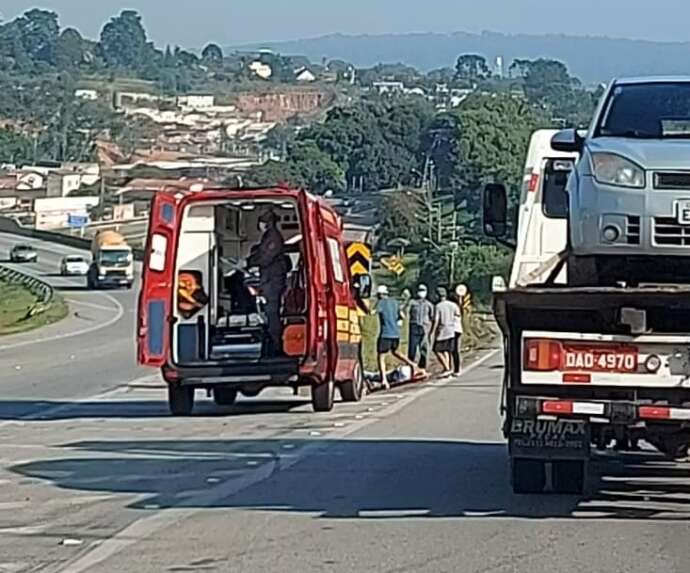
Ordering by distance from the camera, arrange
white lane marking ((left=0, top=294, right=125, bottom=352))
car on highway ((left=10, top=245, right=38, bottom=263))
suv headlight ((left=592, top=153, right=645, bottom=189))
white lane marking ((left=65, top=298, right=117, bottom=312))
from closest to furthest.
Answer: suv headlight ((left=592, top=153, right=645, bottom=189)) → white lane marking ((left=0, top=294, right=125, bottom=352)) → white lane marking ((left=65, top=298, right=117, bottom=312)) → car on highway ((left=10, top=245, right=38, bottom=263))

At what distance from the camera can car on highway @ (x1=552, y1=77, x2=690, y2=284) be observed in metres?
11.9

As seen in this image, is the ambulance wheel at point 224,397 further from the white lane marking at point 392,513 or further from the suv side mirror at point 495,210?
the white lane marking at point 392,513

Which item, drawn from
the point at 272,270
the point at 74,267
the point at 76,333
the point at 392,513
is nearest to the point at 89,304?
the point at 76,333

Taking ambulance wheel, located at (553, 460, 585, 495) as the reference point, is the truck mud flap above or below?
above

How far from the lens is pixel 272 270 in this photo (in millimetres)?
22578

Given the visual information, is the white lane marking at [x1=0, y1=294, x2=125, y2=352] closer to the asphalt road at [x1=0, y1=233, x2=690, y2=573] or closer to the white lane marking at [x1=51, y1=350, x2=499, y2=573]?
the asphalt road at [x1=0, y1=233, x2=690, y2=573]

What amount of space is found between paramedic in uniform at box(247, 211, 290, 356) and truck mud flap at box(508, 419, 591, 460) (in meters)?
9.97

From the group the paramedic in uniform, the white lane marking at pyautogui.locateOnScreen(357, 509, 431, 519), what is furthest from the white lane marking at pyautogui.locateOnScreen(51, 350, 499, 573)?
the paramedic in uniform

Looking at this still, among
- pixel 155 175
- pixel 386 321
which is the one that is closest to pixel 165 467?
pixel 386 321

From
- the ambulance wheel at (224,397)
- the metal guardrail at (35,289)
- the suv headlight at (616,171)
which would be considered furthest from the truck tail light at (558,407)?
the metal guardrail at (35,289)

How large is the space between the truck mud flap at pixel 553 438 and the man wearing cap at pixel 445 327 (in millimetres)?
17412

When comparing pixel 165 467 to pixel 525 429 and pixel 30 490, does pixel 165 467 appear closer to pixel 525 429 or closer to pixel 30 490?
pixel 30 490

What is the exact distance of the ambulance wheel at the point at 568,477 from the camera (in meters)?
12.9

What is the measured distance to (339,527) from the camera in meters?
11.8
